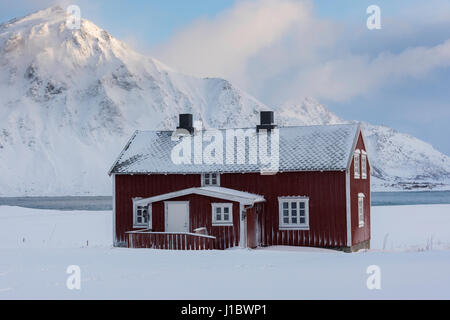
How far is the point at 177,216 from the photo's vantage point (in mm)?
29188

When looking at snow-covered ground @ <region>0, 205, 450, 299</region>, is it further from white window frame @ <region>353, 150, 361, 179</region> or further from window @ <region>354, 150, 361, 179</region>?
window @ <region>354, 150, 361, 179</region>

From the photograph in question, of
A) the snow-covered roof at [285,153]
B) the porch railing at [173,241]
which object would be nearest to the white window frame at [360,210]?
the snow-covered roof at [285,153]

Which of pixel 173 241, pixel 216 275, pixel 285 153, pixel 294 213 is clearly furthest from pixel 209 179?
pixel 216 275

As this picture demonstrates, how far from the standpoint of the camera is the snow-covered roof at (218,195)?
2770 centimetres

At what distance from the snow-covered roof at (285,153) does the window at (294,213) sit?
1.45 m

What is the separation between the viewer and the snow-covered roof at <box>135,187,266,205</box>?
90.9ft

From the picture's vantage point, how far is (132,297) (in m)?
12.2

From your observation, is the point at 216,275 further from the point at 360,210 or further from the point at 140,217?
the point at 360,210

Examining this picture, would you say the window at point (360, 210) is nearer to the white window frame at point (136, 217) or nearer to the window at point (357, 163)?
the window at point (357, 163)

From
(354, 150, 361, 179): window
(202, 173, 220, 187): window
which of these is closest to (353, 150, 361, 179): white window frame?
(354, 150, 361, 179): window

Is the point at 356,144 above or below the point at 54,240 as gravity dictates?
above
